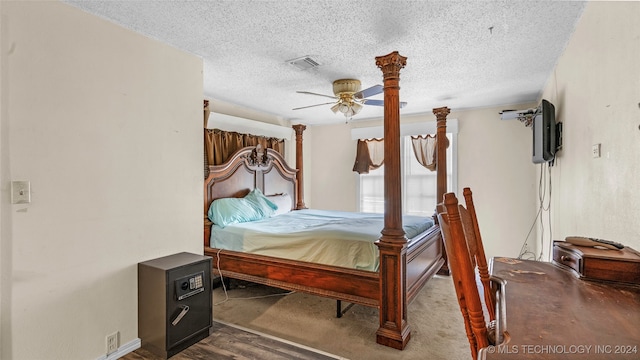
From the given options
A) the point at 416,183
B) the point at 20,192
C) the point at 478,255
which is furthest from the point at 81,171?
the point at 416,183

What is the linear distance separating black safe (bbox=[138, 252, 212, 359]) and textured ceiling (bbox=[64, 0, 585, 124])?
69.9 inches

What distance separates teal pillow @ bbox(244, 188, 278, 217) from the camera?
162 inches

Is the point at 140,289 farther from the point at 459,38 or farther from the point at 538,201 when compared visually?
the point at 538,201

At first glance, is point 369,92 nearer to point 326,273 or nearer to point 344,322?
point 326,273

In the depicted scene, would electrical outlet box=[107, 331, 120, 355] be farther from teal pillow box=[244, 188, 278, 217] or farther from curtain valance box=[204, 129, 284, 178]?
teal pillow box=[244, 188, 278, 217]

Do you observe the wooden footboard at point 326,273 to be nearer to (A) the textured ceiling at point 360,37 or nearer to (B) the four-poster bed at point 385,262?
(B) the four-poster bed at point 385,262

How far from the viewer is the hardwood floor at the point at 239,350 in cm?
220

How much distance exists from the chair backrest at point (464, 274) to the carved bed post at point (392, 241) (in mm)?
1354

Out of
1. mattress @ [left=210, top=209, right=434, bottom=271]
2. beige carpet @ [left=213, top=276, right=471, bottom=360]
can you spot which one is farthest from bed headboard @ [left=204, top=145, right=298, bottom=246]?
beige carpet @ [left=213, top=276, right=471, bottom=360]

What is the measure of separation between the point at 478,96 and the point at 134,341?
4.58 metres

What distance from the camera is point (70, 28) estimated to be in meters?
1.92

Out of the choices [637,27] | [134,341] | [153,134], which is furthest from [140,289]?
[637,27]

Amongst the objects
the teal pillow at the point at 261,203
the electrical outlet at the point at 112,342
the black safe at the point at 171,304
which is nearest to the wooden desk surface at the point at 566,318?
the black safe at the point at 171,304

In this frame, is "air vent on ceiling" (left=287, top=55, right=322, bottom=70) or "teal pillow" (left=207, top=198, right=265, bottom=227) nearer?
"air vent on ceiling" (left=287, top=55, right=322, bottom=70)
